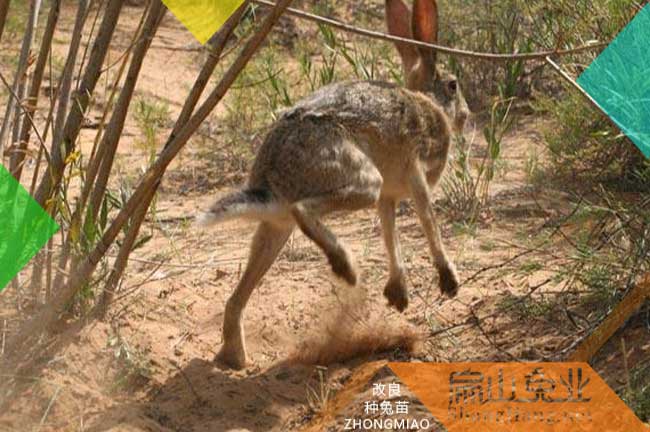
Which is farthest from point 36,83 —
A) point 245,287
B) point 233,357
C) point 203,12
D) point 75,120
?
point 233,357

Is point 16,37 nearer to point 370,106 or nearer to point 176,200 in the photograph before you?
point 176,200

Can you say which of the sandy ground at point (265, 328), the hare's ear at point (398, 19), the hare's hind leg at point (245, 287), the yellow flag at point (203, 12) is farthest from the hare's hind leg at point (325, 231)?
the hare's ear at point (398, 19)

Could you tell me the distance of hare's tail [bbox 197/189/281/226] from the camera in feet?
16.1

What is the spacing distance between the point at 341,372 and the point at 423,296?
872 millimetres

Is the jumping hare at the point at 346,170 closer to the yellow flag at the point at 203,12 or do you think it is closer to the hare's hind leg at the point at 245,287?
the hare's hind leg at the point at 245,287

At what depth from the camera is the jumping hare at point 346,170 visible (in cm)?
518

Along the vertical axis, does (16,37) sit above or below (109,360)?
above

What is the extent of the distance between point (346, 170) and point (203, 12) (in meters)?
1.36

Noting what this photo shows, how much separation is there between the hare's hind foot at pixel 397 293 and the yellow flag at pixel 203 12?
6.58ft

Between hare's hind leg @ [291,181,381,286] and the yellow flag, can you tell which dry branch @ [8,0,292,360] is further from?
hare's hind leg @ [291,181,381,286]

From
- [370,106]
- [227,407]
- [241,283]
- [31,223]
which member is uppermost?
[370,106]

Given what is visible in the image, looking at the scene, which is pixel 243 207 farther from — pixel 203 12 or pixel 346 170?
pixel 203 12

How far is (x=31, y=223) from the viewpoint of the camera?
16.8 feet

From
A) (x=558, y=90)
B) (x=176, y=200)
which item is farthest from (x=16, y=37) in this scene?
(x=558, y=90)
